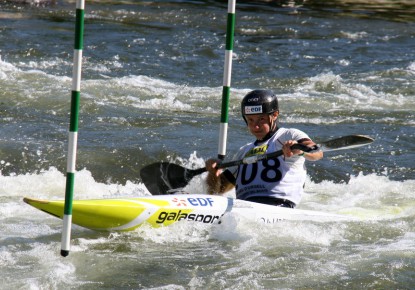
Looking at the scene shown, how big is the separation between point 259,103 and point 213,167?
0.71 m

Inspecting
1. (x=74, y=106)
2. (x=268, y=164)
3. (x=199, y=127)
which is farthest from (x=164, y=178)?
(x=199, y=127)

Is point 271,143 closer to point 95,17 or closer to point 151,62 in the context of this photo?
point 151,62

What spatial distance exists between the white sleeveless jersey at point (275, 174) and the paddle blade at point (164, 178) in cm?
78

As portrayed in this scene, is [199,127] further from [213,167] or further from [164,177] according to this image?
[213,167]

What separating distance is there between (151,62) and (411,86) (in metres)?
4.38

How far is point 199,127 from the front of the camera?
1030 centimetres

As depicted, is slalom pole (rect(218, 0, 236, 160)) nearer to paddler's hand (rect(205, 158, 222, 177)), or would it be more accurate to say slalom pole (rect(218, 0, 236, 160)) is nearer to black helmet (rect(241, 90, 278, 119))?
paddler's hand (rect(205, 158, 222, 177))

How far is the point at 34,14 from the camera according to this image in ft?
60.2

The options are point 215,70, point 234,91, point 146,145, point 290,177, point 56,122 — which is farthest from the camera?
point 215,70

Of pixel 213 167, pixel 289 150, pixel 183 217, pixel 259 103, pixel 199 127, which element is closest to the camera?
pixel 289 150

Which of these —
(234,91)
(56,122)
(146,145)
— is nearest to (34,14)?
(234,91)

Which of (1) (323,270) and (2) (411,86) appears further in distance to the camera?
(2) (411,86)

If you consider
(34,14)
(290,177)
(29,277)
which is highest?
(34,14)

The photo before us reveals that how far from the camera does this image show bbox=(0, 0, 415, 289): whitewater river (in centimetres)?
568
